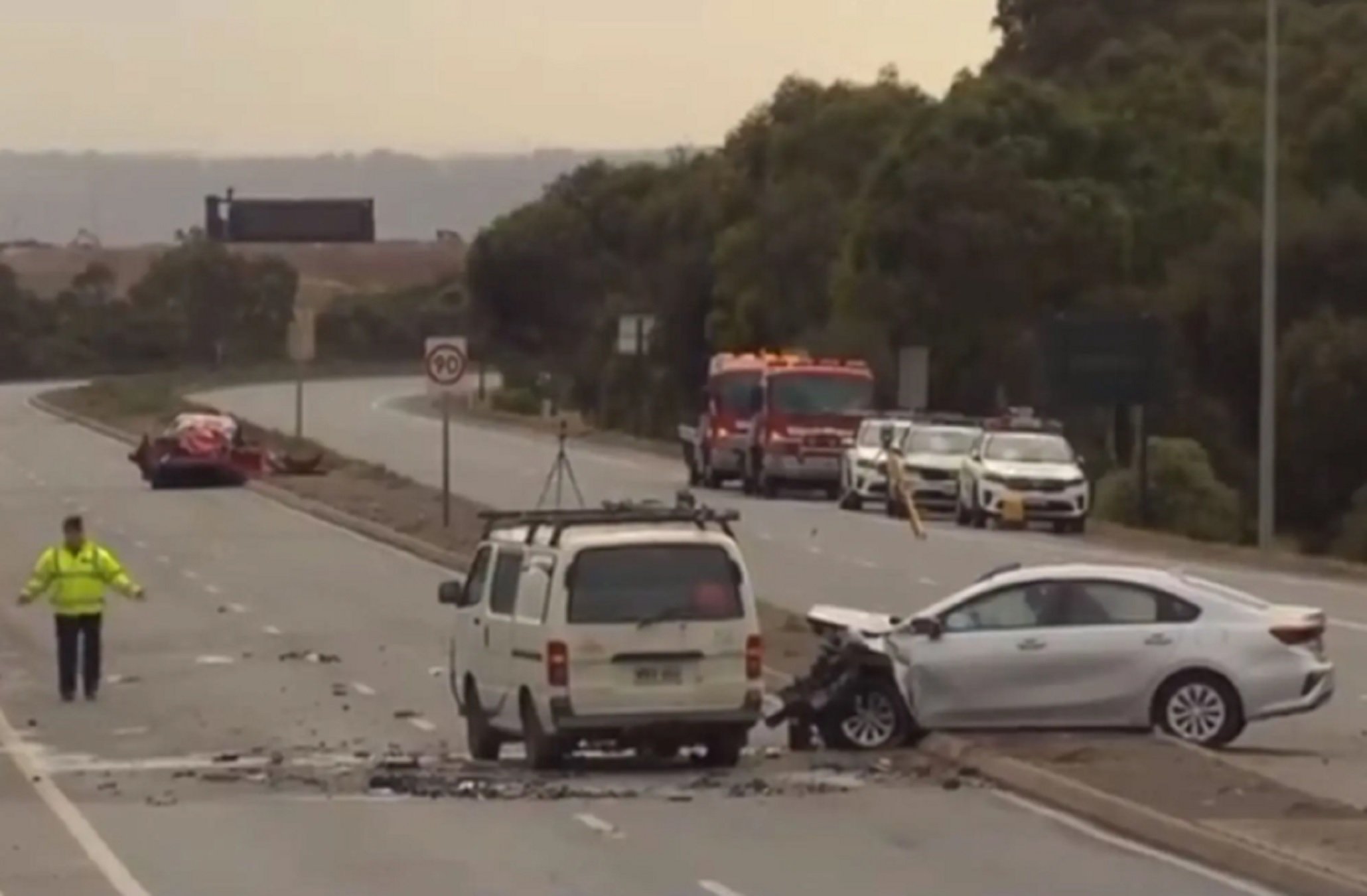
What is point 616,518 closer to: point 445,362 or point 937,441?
point 445,362

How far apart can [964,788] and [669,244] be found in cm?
10340

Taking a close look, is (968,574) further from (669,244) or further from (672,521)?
(669,244)

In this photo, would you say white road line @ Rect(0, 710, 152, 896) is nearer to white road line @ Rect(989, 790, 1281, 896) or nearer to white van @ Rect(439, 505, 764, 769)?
white van @ Rect(439, 505, 764, 769)

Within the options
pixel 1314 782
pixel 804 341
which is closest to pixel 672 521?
pixel 1314 782

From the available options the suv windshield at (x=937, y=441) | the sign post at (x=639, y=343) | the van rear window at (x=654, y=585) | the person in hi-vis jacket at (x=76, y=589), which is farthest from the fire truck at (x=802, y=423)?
the van rear window at (x=654, y=585)

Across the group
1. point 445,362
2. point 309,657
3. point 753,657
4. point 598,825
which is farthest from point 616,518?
point 445,362

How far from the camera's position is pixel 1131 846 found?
20125 millimetres

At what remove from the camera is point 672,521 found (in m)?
24.9

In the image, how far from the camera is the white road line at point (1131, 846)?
1816 cm

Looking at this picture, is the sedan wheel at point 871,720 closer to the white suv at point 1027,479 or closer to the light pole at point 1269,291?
the light pole at point 1269,291

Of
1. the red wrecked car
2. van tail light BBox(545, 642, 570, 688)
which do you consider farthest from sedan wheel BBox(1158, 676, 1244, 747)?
the red wrecked car

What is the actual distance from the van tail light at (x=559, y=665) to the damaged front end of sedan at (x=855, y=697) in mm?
2307

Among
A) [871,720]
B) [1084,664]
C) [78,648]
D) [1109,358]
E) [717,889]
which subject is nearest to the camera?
[717,889]

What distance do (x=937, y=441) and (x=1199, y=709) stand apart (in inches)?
1536
